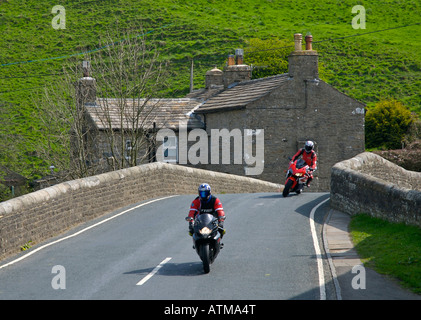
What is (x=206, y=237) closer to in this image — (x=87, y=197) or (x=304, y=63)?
(x=87, y=197)

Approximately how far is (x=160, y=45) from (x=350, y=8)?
31831 mm

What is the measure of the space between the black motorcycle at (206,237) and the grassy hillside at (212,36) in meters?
46.9

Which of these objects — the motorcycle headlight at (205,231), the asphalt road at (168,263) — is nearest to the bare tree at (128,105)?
the asphalt road at (168,263)

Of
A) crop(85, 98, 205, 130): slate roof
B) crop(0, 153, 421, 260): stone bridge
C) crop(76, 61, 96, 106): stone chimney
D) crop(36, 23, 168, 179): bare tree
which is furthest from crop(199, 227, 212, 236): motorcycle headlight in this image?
crop(76, 61, 96, 106): stone chimney

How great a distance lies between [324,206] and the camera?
22047 mm

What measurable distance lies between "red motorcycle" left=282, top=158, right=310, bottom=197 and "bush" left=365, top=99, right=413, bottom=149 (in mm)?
27858

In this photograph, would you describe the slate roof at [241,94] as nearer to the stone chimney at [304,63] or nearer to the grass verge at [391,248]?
the stone chimney at [304,63]

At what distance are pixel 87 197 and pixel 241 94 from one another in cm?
2007

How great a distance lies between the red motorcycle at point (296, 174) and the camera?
24.2m

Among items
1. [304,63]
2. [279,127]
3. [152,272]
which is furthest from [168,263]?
[304,63]

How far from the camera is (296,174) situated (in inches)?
957

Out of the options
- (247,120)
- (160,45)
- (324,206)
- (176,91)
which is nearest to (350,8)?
(160,45)

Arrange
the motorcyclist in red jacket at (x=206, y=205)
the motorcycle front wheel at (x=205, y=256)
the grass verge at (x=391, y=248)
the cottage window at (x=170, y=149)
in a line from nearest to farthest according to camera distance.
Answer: the grass verge at (x=391, y=248)
the motorcycle front wheel at (x=205, y=256)
the motorcyclist in red jacket at (x=206, y=205)
the cottage window at (x=170, y=149)

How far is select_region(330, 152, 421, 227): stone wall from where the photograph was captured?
52.1 feet
